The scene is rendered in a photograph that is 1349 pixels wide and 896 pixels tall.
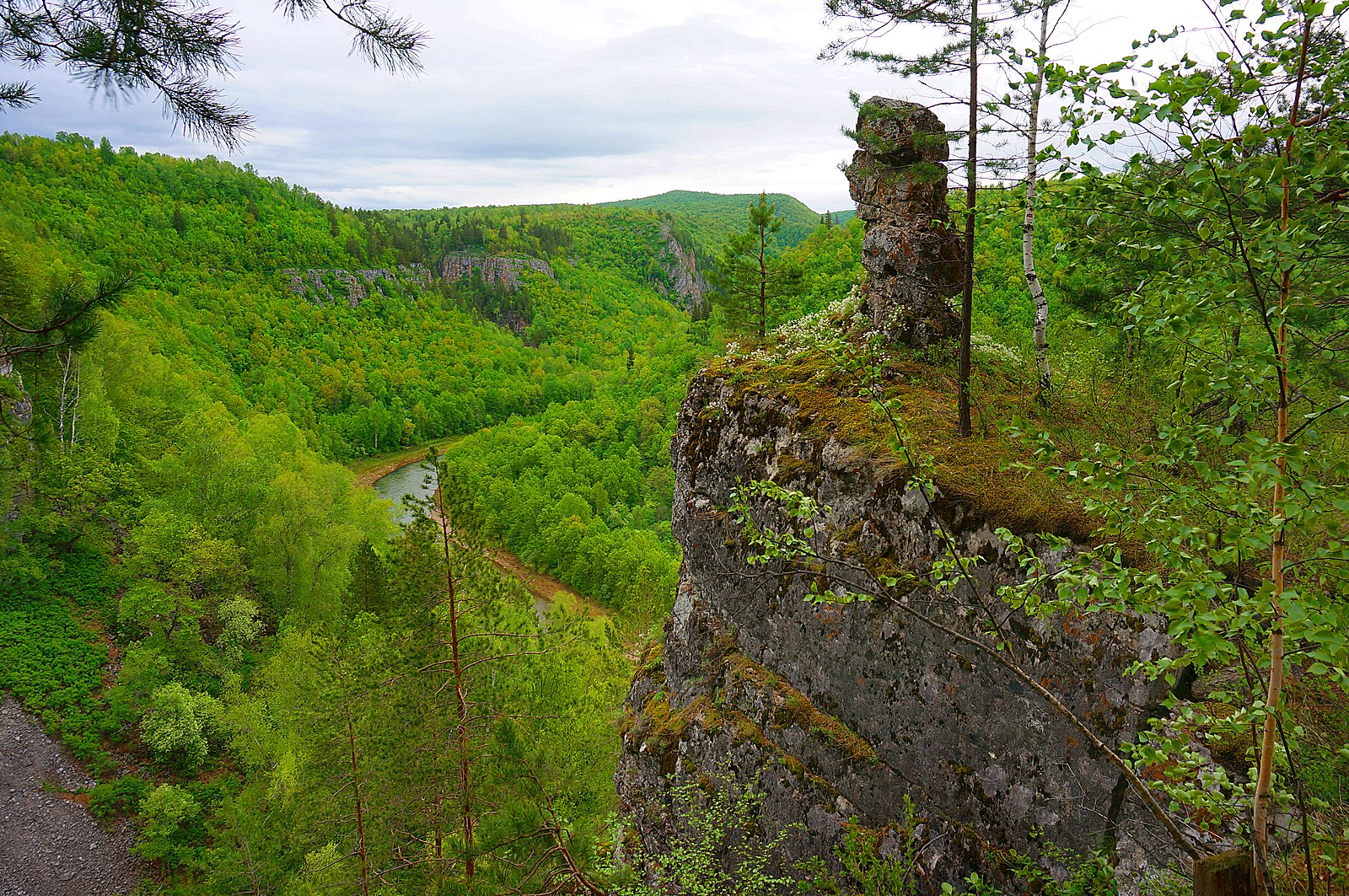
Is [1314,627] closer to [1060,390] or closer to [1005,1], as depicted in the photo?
[1060,390]

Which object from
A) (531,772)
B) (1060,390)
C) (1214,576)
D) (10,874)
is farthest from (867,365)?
(10,874)

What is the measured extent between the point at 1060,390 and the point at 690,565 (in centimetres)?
670

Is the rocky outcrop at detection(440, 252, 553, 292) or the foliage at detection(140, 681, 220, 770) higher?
the rocky outcrop at detection(440, 252, 553, 292)

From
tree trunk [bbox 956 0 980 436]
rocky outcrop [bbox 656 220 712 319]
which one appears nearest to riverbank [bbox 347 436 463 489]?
tree trunk [bbox 956 0 980 436]

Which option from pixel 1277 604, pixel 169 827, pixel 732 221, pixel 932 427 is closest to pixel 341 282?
pixel 169 827

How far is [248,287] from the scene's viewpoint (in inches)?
2926

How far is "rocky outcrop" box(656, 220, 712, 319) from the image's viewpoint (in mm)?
130875

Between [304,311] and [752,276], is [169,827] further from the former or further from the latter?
[304,311]

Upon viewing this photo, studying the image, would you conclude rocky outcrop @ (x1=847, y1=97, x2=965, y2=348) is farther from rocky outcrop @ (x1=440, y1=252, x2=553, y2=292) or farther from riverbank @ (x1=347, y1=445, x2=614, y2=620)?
rocky outcrop @ (x1=440, y1=252, x2=553, y2=292)

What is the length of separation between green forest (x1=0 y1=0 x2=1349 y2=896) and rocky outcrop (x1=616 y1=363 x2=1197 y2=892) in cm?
11

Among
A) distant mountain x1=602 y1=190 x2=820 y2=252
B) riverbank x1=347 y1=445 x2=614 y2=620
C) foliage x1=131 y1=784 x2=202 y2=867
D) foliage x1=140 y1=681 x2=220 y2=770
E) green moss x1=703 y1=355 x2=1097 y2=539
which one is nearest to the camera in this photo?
green moss x1=703 y1=355 x2=1097 y2=539

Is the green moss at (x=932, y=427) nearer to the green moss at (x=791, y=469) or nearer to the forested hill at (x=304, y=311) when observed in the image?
the green moss at (x=791, y=469)

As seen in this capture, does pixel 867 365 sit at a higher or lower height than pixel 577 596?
higher

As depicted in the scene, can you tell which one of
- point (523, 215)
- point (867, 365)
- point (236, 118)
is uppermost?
point (523, 215)
